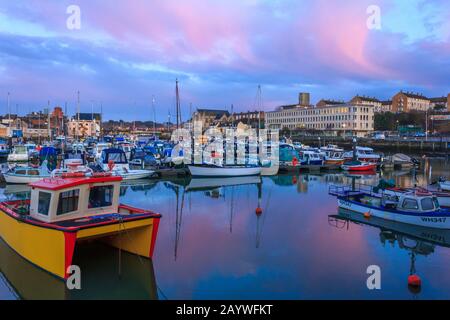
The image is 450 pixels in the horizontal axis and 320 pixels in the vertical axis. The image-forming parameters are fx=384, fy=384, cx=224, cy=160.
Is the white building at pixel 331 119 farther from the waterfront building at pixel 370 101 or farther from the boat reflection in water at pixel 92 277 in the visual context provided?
the boat reflection in water at pixel 92 277

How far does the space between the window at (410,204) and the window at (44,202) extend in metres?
13.8

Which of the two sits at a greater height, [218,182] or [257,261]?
[218,182]

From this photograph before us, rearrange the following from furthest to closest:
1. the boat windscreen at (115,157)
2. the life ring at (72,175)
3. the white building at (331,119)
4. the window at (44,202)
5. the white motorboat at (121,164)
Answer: the white building at (331,119)
the boat windscreen at (115,157)
the white motorboat at (121,164)
the life ring at (72,175)
the window at (44,202)

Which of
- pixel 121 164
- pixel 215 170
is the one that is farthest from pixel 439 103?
pixel 121 164

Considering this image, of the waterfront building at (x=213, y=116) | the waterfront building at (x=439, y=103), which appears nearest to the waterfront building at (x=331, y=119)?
the waterfront building at (x=213, y=116)

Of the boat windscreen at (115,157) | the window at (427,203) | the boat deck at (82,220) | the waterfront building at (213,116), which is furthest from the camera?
the waterfront building at (213,116)

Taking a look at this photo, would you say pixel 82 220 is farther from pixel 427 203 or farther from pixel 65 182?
pixel 427 203

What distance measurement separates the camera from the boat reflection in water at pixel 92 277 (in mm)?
9594

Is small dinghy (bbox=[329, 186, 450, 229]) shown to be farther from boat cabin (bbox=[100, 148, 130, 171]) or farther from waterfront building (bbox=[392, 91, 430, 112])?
waterfront building (bbox=[392, 91, 430, 112])

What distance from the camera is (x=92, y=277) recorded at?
10469 mm

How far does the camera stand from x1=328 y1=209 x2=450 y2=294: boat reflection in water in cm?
1351

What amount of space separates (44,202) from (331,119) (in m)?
117
